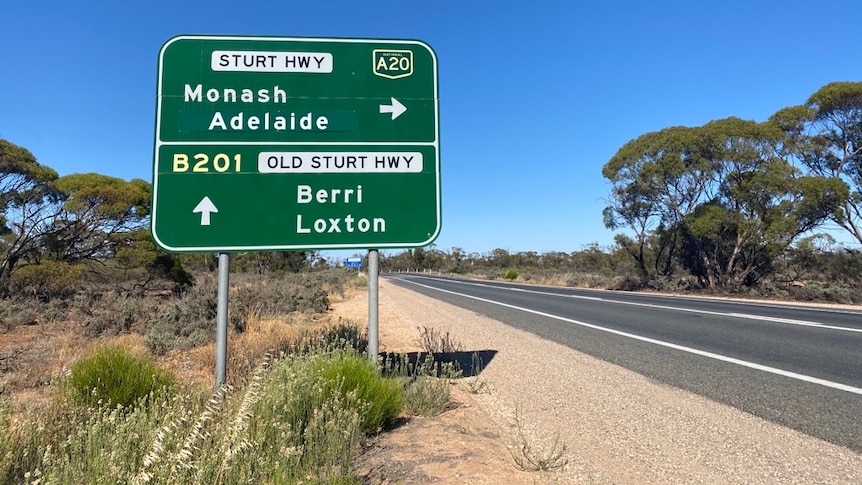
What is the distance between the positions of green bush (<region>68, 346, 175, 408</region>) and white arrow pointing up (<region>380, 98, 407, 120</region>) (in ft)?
11.4

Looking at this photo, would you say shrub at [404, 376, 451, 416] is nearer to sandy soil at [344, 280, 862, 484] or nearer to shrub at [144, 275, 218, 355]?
sandy soil at [344, 280, 862, 484]

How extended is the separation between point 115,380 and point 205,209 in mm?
1773

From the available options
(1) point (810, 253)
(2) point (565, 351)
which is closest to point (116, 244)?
(2) point (565, 351)

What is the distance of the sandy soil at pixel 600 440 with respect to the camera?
10.7 ft

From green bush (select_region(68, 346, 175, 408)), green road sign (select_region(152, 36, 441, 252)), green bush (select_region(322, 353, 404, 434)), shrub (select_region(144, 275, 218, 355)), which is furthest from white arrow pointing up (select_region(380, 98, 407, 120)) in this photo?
shrub (select_region(144, 275, 218, 355))

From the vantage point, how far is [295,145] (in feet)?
16.6

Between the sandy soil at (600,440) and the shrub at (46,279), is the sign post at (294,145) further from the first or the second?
the shrub at (46,279)

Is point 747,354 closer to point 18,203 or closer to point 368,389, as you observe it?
point 368,389

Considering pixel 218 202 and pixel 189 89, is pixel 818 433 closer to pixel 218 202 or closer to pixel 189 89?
pixel 218 202

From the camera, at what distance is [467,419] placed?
14.6ft

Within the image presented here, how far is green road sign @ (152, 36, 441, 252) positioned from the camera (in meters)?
4.84

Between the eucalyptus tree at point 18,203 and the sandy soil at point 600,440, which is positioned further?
the eucalyptus tree at point 18,203

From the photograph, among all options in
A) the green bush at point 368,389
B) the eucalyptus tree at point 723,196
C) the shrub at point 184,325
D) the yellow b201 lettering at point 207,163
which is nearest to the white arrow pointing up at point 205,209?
the yellow b201 lettering at point 207,163

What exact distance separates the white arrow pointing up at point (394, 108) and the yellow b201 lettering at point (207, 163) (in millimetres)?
1648
